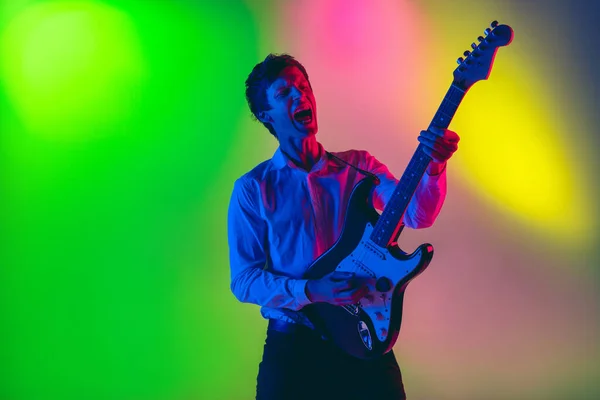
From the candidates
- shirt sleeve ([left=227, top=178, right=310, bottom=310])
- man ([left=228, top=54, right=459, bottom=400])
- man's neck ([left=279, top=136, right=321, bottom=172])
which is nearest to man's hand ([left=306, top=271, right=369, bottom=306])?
man ([left=228, top=54, right=459, bottom=400])

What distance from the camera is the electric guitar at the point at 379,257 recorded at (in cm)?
171

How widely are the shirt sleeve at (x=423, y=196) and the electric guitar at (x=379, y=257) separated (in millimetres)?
55

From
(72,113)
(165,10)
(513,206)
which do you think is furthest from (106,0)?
(513,206)

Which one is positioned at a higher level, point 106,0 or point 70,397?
point 106,0

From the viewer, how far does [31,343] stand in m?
3.27

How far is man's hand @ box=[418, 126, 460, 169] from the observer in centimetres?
170

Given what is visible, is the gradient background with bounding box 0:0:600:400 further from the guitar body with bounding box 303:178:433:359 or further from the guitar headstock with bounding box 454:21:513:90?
the guitar headstock with bounding box 454:21:513:90

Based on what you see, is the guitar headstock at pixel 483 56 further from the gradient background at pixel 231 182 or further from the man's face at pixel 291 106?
the gradient background at pixel 231 182

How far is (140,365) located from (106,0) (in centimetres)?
180

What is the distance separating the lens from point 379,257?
184cm

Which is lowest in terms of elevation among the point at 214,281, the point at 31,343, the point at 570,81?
the point at 31,343

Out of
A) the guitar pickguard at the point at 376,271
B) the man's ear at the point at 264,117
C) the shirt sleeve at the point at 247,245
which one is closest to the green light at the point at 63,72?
the man's ear at the point at 264,117

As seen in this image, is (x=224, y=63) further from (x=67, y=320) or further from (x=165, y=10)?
(x=67, y=320)

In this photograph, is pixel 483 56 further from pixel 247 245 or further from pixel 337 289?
pixel 247 245
